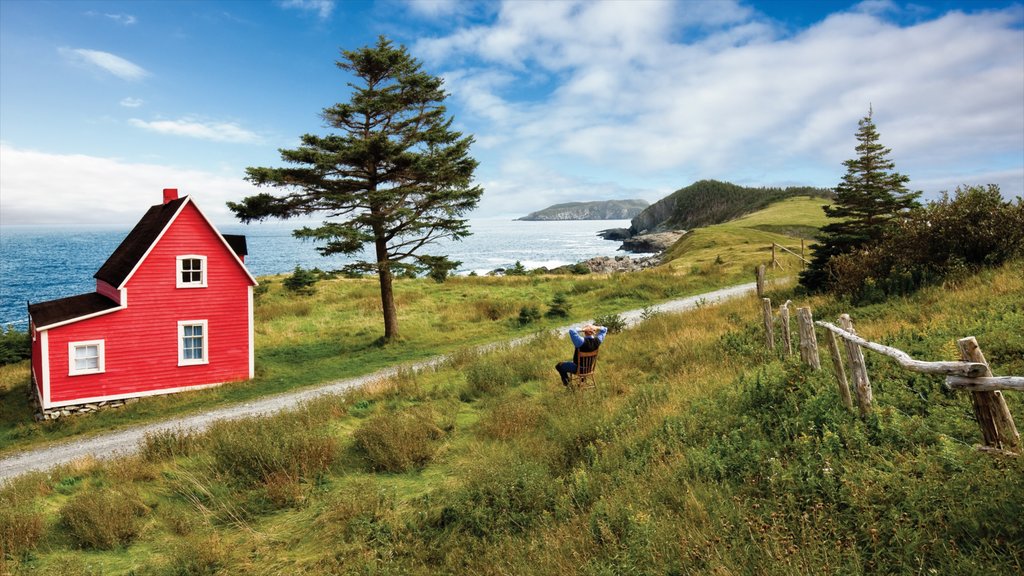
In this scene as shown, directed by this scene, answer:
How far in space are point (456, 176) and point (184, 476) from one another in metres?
17.5

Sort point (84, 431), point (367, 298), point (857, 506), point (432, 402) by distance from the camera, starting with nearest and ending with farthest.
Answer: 1. point (857, 506)
2. point (432, 402)
3. point (84, 431)
4. point (367, 298)

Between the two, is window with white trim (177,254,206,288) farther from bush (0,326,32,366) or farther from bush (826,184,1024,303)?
bush (826,184,1024,303)

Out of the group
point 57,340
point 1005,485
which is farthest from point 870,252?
point 57,340

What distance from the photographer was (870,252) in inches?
645

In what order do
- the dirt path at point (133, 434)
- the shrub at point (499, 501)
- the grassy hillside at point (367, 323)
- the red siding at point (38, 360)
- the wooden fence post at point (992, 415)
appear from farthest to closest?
the grassy hillside at point (367, 323), the red siding at point (38, 360), the dirt path at point (133, 434), the shrub at point (499, 501), the wooden fence post at point (992, 415)

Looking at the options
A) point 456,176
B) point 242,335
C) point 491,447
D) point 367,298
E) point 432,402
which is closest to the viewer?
point 491,447

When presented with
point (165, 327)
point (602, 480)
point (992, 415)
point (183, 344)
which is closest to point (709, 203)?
point (183, 344)

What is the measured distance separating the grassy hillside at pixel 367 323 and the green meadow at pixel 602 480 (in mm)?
7569

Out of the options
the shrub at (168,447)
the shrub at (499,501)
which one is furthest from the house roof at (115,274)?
the shrub at (499,501)

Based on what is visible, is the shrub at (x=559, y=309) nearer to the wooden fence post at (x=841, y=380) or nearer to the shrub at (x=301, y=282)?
the shrub at (x=301, y=282)

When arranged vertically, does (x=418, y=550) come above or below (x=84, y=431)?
above

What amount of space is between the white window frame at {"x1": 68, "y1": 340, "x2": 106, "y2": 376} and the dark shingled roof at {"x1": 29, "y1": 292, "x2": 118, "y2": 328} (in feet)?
3.23

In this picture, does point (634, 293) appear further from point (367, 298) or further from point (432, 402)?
point (432, 402)

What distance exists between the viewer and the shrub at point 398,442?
349 inches
